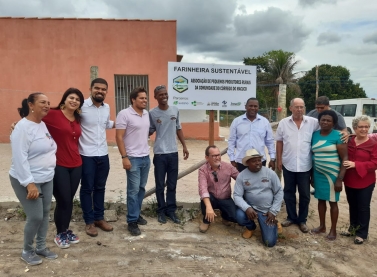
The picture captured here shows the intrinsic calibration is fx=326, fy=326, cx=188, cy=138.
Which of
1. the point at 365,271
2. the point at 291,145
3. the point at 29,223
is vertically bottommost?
the point at 365,271

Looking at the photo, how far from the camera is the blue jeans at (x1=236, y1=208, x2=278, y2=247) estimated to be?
3.76 m

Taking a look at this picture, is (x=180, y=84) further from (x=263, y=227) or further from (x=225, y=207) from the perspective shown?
(x=263, y=227)

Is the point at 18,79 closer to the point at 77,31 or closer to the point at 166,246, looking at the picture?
the point at 77,31

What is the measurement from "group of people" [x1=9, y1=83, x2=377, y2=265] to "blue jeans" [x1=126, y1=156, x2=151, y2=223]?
0.04ft

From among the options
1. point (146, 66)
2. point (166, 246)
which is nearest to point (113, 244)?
point (166, 246)

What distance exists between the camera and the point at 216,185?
4.16 meters

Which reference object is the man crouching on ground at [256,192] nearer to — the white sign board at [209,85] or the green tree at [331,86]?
the white sign board at [209,85]

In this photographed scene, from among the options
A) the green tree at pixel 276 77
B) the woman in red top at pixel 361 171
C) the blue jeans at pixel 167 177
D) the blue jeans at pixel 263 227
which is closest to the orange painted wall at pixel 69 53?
the blue jeans at pixel 167 177

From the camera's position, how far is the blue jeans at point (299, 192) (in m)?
4.11

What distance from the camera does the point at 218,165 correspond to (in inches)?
162

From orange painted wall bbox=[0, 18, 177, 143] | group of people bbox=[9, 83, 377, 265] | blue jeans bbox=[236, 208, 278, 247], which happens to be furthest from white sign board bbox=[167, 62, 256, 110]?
orange painted wall bbox=[0, 18, 177, 143]

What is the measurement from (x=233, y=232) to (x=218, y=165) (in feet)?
2.85

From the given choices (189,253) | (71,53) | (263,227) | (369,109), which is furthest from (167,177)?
(369,109)

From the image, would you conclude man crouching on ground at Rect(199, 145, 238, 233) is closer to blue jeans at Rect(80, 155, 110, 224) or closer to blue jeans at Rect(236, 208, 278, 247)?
blue jeans at Rect(236, 208, 278, 247)
